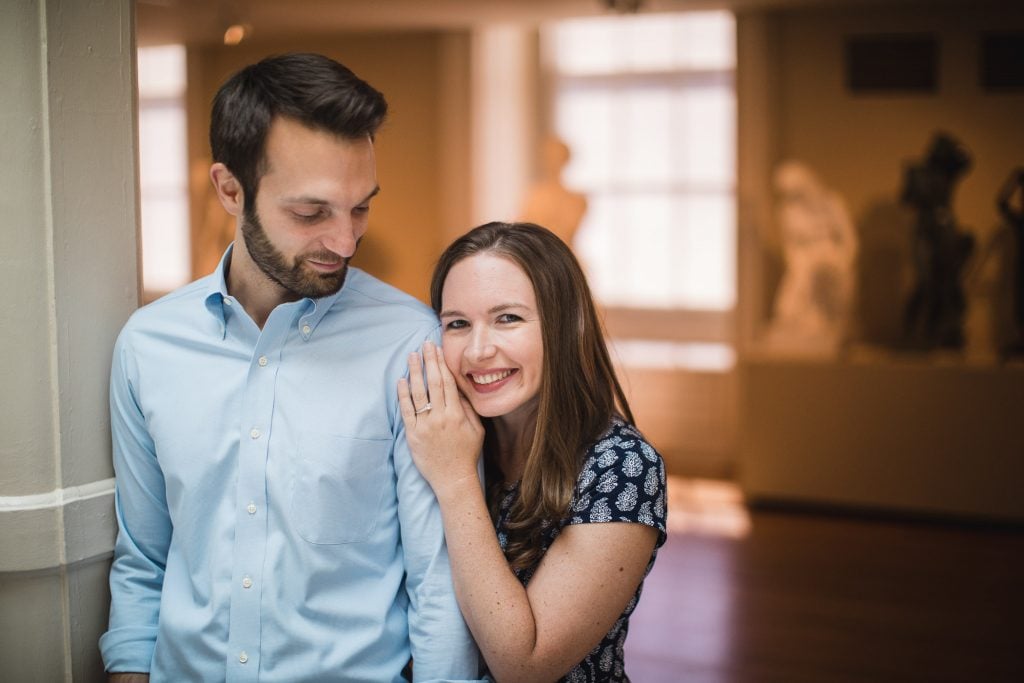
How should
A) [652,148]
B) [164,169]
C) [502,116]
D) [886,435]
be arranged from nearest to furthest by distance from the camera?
[886,435] < [652,148] < [502,116] < [164,169]

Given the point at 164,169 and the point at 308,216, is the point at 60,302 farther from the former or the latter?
the point at 164,169

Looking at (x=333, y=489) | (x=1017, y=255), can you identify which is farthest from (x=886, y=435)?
(x=333, y=489)

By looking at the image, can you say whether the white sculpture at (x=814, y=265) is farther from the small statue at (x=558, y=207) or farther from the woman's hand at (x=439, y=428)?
the woman's hand at (x=439, y=428)

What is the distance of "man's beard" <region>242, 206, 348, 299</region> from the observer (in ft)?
5.02

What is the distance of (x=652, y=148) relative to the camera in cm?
659

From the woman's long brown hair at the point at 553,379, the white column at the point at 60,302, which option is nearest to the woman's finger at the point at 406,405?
the woman's long brown hair at the point at 553,379

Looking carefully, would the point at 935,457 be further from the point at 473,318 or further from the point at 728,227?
the point at 473,318

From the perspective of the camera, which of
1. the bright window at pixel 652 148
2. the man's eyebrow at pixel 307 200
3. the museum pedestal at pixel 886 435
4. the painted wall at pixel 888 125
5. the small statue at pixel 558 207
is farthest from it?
the bright window at pixel 652 148

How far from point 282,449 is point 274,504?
84mm

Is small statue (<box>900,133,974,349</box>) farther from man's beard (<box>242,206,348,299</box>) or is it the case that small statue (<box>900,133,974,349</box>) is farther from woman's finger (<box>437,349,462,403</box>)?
man's beard (<box>242,206,348,299</box>)

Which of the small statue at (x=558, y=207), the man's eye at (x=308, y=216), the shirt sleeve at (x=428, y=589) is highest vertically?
the small statue at (x=558, y=207)

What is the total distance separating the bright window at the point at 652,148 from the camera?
6.42 metres

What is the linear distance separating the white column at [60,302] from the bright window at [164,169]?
6.68 m

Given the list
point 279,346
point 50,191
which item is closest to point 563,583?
point 279,346
